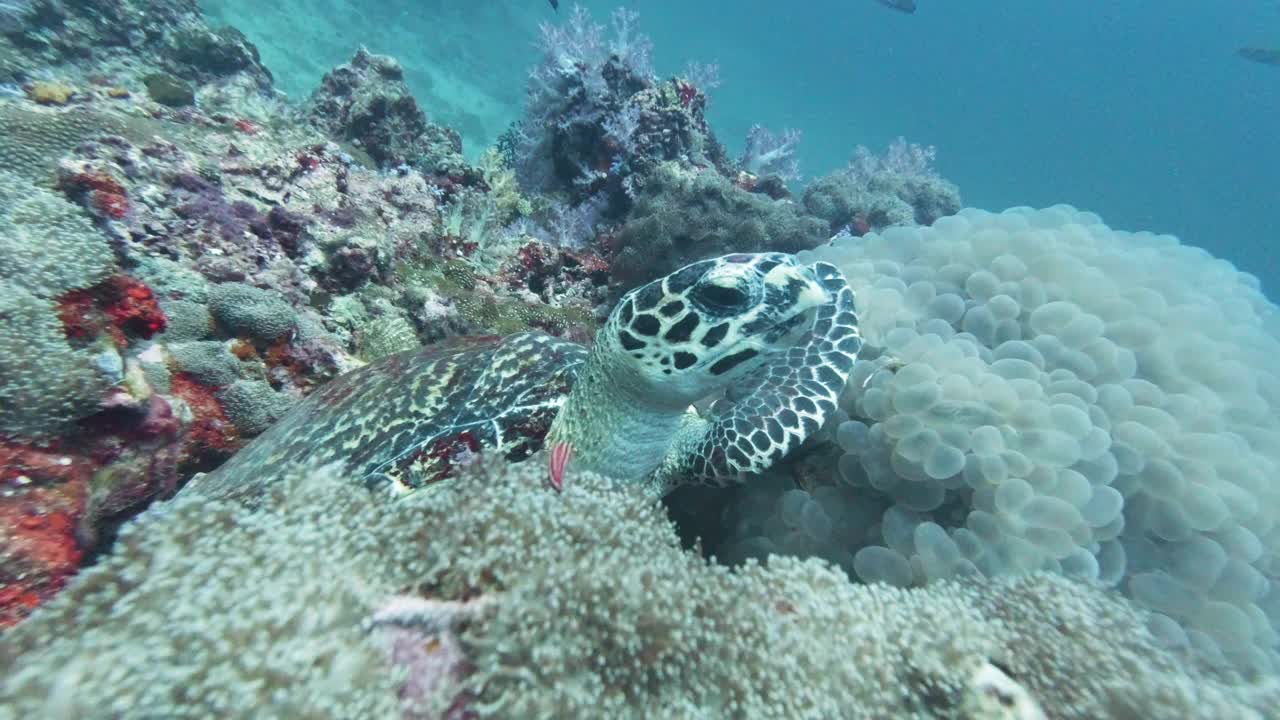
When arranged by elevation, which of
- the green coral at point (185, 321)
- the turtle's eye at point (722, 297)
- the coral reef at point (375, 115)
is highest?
the coral reef at point (375, 115)

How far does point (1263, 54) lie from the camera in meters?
24.5

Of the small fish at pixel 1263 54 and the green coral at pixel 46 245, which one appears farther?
the small fish at pixel 1263 54

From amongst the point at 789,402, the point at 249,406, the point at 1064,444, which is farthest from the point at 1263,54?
the point at 249,406

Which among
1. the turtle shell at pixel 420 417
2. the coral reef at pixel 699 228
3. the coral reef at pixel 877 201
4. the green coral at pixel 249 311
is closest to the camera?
the turtle shell at pixel 420 417

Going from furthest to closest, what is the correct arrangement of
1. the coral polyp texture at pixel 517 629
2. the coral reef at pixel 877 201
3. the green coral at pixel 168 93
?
the coral reef at pixel 877 201 → the green coral at pixel 168 93 → the coral polyp texture at pixel 517 629

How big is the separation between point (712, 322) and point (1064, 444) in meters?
1.40

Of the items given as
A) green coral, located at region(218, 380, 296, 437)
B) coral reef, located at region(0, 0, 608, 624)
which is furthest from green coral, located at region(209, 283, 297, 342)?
green coral, located at region(218, 380, 296, 437)

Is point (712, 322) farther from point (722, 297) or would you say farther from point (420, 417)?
point (420, 417)

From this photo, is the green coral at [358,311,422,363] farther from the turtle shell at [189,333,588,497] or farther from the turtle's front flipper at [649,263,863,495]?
the turtle's front flipper at [649,263,863,495]

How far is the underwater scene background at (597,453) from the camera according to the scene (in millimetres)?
1206

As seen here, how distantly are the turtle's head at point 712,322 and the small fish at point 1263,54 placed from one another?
118 ft

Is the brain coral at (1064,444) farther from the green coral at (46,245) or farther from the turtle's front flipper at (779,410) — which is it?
the green coral at (46,245)

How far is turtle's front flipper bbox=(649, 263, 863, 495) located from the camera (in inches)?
94.2

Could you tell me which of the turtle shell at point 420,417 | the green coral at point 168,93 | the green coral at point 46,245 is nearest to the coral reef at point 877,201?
the turtle shell at point 420,417
